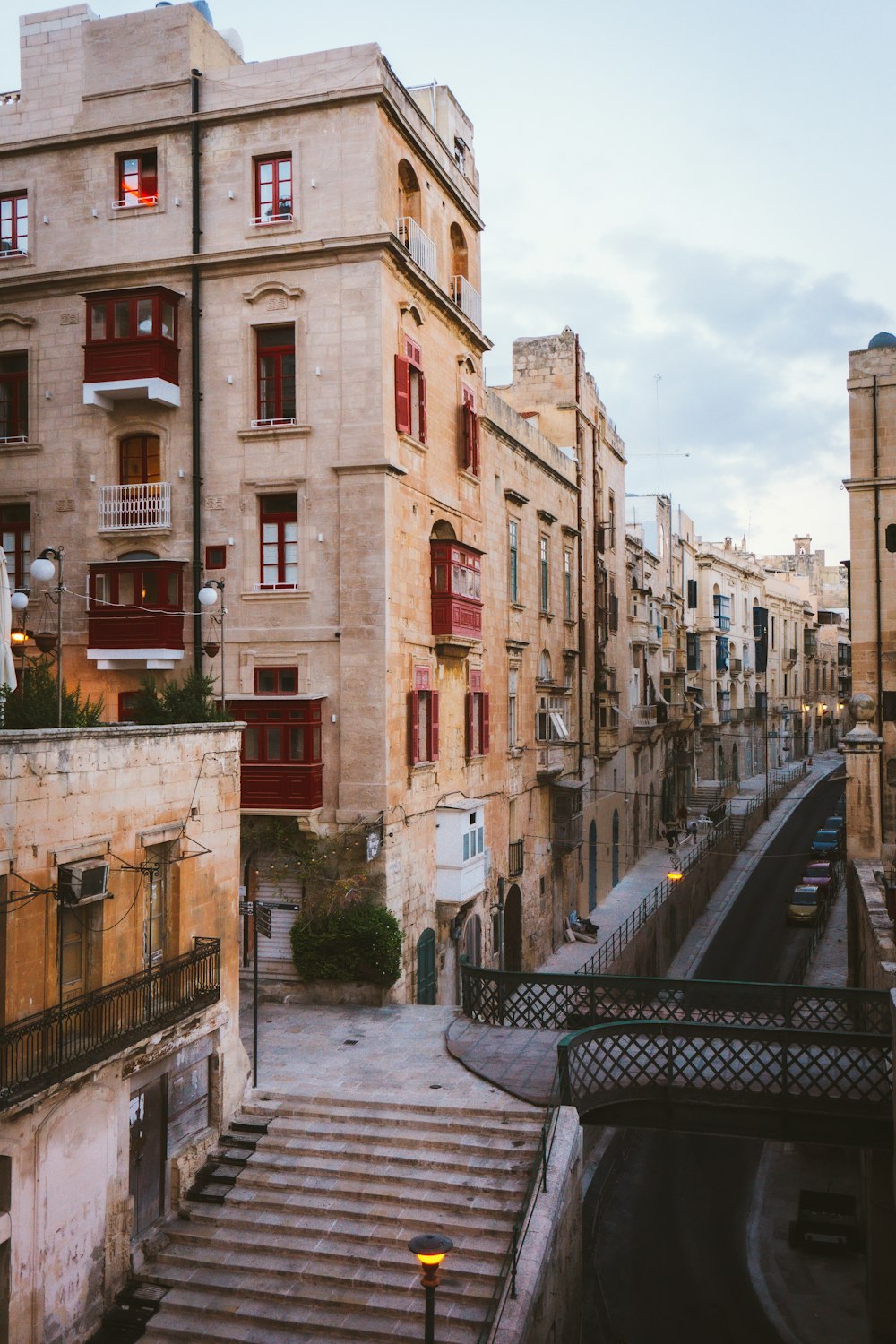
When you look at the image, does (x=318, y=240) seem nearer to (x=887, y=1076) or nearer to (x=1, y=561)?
(x=1, y=561)

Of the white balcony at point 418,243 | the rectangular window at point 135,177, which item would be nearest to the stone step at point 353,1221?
the white balcony at point 418,243

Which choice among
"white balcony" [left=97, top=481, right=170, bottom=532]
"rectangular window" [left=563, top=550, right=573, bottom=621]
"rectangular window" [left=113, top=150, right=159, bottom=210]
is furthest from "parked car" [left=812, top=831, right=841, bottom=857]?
"rectangular window" [left=113, top=150, right=159, bottom=210]

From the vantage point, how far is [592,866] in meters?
40.8

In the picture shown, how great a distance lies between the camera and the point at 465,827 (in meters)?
25.4

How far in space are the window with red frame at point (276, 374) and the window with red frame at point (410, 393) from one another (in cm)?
219

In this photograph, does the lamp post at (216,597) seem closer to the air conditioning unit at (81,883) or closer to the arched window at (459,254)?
the air conditioning unit at (81,883)

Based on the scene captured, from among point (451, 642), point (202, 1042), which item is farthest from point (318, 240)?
point (202, 1042)

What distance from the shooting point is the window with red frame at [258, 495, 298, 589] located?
22969 mm

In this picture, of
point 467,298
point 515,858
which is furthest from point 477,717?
point 467,298

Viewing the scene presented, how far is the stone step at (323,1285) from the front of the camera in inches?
504

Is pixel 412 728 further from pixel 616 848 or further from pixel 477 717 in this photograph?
pixel 616 848

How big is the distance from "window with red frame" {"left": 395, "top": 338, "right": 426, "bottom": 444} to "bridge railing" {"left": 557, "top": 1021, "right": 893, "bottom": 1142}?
1292 cm

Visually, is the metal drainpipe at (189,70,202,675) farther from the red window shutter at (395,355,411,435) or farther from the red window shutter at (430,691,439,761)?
the red window shutter at (430,691,439,761)

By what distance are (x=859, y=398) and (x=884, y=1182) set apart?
2070cm
